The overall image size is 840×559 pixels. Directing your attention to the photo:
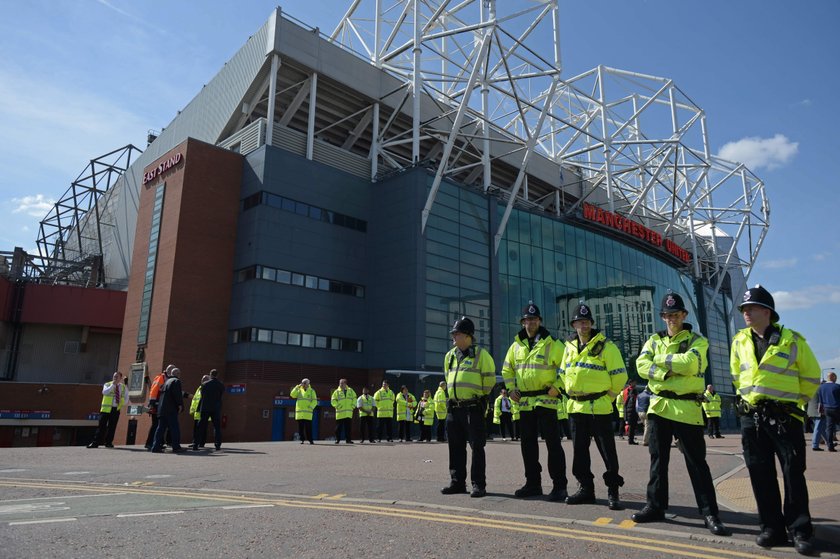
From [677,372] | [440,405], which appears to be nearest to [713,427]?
[440,405]

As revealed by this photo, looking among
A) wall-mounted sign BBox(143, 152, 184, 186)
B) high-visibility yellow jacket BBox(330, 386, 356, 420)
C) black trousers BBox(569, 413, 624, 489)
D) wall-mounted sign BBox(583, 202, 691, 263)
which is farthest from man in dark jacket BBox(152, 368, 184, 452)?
wall-mounted sign BBox(583, 202, 691, 263)

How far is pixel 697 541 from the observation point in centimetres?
443

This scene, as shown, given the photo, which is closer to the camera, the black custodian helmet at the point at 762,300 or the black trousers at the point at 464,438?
the black custodian helmet at the point at 762,300

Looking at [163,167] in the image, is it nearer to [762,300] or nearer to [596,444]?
[596,444]

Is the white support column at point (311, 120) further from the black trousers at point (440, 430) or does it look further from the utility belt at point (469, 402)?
the utility belt at point (469, 402)

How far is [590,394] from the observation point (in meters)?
6.07

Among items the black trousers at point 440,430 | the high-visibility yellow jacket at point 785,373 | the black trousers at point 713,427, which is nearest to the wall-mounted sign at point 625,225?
the black trousers at point 713,427

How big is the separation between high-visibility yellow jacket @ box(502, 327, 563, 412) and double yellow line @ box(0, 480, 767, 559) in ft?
5.76

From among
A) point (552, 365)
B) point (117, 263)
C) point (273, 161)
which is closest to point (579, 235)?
point (273, 161)

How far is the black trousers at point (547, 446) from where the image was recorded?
646cm

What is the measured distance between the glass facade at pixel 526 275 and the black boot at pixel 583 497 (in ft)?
80.8

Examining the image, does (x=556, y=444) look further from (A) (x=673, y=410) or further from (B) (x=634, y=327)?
(B) (x=634, y=327)

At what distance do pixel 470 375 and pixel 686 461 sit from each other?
2.47 meters

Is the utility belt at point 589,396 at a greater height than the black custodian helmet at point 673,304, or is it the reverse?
the black custodian helmet at point 673,304
